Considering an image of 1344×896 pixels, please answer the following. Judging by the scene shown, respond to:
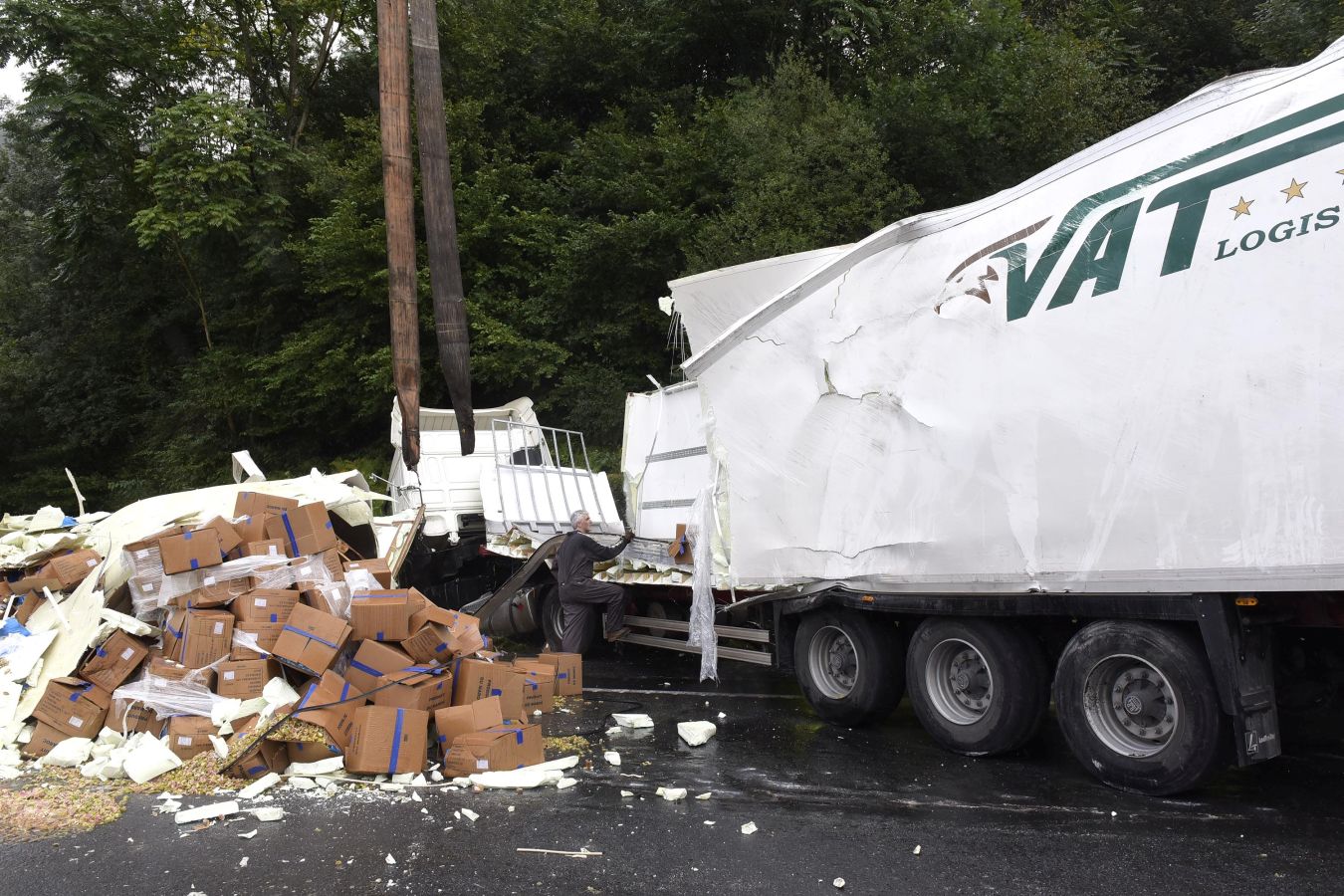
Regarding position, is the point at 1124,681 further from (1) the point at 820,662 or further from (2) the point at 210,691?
(2) the point at 210,691

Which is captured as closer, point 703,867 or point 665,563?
point 703,867

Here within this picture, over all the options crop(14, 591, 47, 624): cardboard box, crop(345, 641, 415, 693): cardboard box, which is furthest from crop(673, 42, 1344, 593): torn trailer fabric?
crop(14, 591, 47, 624): cardboard box

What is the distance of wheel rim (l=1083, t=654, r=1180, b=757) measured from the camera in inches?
201

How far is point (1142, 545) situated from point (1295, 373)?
106 cm

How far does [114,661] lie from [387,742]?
2.42m

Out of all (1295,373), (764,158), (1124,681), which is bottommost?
(1124,681)

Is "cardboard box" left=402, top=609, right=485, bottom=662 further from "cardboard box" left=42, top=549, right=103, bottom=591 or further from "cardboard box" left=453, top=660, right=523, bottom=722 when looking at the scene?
"cardboard box" left=42, top=549, right=103, bottom=591

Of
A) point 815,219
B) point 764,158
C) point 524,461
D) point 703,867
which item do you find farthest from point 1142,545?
point 764,158

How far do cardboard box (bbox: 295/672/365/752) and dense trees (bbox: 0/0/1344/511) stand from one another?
10709mm

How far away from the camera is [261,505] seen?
7980 mm

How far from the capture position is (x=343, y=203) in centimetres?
2062

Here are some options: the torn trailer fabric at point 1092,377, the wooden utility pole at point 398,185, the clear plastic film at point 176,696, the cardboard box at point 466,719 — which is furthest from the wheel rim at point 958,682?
the wooden utility pole at point 398,185

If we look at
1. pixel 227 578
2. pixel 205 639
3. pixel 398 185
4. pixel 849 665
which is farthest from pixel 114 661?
pixel 398 185

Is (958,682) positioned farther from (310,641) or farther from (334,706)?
(310,641)
